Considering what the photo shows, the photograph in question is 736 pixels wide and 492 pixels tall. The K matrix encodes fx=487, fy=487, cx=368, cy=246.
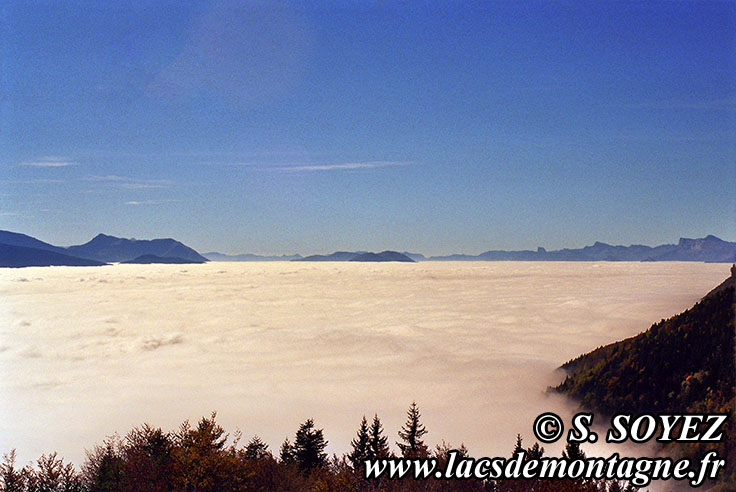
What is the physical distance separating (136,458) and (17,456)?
38.0 m

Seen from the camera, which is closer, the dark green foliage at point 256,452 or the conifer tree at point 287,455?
the conifer tree at point 287,455

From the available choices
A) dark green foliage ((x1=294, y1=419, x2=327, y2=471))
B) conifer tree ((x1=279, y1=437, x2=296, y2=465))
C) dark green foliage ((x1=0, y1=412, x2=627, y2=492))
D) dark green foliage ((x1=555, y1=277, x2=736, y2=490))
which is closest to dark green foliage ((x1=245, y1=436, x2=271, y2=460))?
conifer tree ((x1=279, y1=437, x2=296, y2=465))

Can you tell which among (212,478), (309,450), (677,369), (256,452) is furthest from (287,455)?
(677,369)

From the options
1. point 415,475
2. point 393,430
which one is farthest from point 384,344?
point 415,475

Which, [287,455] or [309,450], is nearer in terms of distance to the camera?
[309,450]

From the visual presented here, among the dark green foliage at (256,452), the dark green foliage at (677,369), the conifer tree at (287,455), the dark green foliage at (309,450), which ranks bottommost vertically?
the dark green foliage at (256,452)

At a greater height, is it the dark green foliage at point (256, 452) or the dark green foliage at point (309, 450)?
the dark green foliage at point (309, 450)

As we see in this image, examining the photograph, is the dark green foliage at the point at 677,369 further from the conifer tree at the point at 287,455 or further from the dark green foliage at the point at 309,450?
the conifer tree at the point at 287,455

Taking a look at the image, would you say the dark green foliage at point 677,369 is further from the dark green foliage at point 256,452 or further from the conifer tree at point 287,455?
the dark green foliage at point 256,452

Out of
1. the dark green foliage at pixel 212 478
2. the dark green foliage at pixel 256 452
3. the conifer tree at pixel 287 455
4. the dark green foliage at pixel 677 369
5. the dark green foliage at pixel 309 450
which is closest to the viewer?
the dark green foliage at pixel 212 478

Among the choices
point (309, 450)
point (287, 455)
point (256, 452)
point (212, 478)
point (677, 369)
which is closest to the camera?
point (212, 478)

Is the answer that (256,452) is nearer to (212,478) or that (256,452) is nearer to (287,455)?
(287,455)

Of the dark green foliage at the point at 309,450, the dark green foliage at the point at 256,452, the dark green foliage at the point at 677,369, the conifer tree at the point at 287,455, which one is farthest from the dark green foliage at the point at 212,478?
the dark green foliage at the point at 677,369

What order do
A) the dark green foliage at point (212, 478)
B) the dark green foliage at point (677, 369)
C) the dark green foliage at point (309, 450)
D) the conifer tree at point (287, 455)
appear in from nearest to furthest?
1. the dark green foliage at point (212, 478)
2. the dark green foliage at point (309, 450)
3. the dark green foliage at point (677, 369)
4. the conifer tree at point (287, 455)
